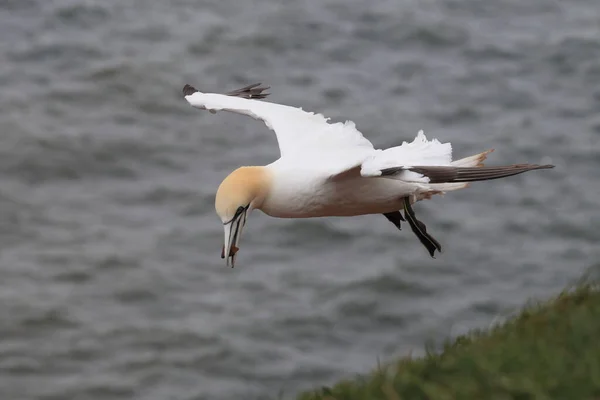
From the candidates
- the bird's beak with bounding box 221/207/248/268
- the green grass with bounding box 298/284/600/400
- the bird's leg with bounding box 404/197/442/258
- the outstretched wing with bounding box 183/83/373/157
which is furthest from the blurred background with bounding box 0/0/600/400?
→ the green grass with bounding box 298/284/600/400

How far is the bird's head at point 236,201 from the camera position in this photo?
6328 millimetres

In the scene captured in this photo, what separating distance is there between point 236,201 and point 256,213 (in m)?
6.20

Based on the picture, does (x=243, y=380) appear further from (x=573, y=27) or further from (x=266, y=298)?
(x=573, y=27)

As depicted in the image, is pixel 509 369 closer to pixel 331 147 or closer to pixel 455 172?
pixel 455 172

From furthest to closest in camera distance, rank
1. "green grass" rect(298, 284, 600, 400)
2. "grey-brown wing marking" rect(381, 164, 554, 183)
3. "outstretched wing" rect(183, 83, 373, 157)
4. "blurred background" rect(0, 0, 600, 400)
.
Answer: "blurred background" rect(0, 0, 600, 400), "outstretched wing" rect(183, 83, 373, 157), "grey-brown wing marking" rect(381, 164, 554, 183), "green grass" rect(298, 284, 600, 400)

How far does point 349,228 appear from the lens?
41.3 feet

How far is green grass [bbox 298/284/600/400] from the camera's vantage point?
477 cm

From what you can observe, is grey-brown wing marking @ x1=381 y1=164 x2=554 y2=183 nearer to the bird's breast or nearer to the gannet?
the gannet

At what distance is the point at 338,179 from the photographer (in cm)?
660

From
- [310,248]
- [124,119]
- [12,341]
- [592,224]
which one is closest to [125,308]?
[12,341]

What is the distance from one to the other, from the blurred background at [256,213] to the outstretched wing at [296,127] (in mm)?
2883

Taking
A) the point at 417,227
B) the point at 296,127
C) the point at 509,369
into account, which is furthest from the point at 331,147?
the point at 509,369

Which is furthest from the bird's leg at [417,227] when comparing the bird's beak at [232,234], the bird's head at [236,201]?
the bird's beak at [232,234]

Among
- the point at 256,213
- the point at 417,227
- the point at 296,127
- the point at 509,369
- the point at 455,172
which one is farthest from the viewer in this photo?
the point at 256,213
